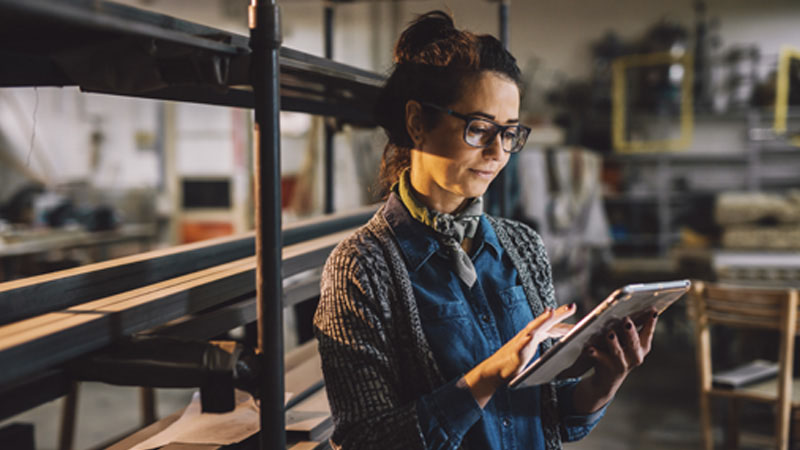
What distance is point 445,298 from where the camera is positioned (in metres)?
1.14

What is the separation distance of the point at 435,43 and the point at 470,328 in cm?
47

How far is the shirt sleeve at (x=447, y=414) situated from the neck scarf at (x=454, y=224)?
0.68 feet

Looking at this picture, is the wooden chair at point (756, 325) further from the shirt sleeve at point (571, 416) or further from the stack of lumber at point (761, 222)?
the stack of lumber at point (761, 222)

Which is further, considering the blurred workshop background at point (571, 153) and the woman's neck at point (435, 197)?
the blurred workshop background at point (571, 153)

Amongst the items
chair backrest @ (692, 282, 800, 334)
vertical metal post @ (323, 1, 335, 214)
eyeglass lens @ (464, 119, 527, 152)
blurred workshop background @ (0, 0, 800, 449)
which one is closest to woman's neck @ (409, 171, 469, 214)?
eyeglass lens @ (464, 119, 527, 152)

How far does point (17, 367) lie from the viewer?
79 centimetres

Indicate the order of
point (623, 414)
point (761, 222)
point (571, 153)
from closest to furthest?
point (623, 414) < point (761, 222) < point (571, 153)

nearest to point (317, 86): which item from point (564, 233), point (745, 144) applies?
point (564, 233)

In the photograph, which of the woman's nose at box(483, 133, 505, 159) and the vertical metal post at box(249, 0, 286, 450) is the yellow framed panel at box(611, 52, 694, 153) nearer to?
the woman's nose at box(483, 133, 505, 159)

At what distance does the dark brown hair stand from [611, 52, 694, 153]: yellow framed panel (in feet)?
23.0

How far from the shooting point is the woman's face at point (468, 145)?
1.13 m

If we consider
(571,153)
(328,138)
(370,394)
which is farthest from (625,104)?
(370,394)

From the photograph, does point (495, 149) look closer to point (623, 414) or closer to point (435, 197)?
point (435, 197)

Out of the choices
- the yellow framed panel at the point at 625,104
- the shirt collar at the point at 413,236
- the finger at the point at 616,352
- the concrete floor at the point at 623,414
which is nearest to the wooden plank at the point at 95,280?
the shirt collar at the point at 413,236
